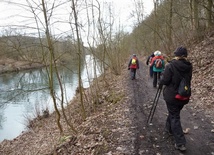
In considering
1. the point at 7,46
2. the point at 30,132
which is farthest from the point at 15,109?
the point at 7,46

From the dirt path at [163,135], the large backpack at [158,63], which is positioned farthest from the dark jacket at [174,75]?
the large backpack at [158,63]

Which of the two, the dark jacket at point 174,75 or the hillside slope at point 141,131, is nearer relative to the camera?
the dark jacket at point 174,75

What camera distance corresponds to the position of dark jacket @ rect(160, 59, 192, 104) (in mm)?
4012

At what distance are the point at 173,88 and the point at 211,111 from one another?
9.56 ft

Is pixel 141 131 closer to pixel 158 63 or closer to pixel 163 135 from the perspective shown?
pixel 163 135

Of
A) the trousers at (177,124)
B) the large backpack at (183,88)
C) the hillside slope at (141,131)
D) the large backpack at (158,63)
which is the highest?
the large backpack at (158,63)

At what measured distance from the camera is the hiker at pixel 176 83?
404 centimetres

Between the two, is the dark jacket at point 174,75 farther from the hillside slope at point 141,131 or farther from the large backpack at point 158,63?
the large backpack at point 158,63

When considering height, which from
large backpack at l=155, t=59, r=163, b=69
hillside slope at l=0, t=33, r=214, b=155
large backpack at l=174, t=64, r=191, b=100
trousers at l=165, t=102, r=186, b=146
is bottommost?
hillside slope at l=0, t=33, r=214, b=155

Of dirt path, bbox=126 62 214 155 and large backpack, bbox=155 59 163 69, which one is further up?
large backpack, bbox=155 59 163 69

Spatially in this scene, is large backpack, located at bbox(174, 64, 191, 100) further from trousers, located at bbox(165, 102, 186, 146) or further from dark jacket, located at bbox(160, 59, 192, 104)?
trousers, located at bbox(165, 102, 186, 146)

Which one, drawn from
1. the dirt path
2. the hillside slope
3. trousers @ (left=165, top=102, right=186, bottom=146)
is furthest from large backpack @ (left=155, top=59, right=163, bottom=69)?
trousers @ (left=165, top=102, right=186, bottom=146)

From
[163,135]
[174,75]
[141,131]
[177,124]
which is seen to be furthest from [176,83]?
[141,131]

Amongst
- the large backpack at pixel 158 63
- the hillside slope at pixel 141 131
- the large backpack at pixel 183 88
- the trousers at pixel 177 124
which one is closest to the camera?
the large backpack at pixel 183 88
